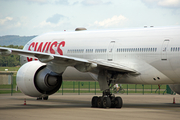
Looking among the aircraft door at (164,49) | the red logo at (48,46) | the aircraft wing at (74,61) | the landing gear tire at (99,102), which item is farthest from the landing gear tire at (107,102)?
the red logo at (48,46)

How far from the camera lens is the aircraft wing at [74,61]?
1900cm

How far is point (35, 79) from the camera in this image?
22.5 metres

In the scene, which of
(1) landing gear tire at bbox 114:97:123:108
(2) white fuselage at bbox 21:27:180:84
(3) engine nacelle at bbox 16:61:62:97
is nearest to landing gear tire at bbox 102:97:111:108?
(1) landing gear tire at bbox 114:97:123:108

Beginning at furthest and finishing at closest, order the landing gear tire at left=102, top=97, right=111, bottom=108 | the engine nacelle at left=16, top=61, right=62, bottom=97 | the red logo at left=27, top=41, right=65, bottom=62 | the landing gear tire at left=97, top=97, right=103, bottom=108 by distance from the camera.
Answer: the red logo at left=27, top=41, right=65, bottom=62, the engine nacelle at left=16, top=61, right=62, bottom=97, the landing gear tire at left=97, top=97, right=103, bottom=108, the landing gear tire at left=102, top=97, right=111, bottom=108

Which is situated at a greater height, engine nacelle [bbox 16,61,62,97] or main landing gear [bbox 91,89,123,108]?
engine nacelle [bbox 16,61,62,97]

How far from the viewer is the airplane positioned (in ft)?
67.0

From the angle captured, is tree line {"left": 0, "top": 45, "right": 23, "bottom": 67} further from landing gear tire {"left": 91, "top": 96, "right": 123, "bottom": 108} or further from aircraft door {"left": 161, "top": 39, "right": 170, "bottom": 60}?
aircraft door {"left": 161, "top": 39, "right": 170, "bottom": 60}

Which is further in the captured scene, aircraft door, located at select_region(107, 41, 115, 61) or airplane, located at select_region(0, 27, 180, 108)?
aircraft door, located at select_region(107, 41, 115, 61)

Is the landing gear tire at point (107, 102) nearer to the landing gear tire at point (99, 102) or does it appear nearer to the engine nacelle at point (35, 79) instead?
the landing gear tire at point (99, 102)

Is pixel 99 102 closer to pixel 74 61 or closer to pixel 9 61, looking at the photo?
pixel 74 61

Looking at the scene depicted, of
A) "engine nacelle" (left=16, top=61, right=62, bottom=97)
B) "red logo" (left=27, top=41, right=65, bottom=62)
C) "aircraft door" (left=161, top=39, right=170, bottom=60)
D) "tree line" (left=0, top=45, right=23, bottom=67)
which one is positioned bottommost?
"engine nacelle" (left=16, top=61, right=62, bottom=97)

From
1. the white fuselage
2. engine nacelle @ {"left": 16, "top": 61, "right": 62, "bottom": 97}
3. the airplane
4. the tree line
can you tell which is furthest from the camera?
the tree line

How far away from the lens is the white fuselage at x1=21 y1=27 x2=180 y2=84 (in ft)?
67.5

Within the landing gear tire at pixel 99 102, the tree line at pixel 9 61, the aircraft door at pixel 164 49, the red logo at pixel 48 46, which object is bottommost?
the landing gear tire at pixel 99 102
